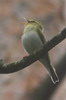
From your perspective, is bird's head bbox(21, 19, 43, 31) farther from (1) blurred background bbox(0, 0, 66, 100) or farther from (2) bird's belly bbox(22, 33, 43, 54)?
(1) blurred background bbox(0, 0, 66, 100)

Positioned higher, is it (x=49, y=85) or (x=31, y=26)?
(x=31, y=26)

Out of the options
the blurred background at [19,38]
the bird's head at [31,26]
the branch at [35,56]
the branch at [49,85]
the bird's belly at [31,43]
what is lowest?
the blurred background at [19,38]

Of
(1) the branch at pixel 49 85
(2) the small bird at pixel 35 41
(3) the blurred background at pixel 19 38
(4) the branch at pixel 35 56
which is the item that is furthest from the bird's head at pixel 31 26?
(3) the blurred background at pixel 19 38

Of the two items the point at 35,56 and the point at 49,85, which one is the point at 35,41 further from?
the point at 49,85

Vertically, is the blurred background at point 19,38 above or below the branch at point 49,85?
below

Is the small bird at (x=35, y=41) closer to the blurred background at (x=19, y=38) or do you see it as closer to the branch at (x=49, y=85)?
the branch at (x=49, y=85)

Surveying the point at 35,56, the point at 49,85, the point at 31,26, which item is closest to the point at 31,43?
the point at 31,26

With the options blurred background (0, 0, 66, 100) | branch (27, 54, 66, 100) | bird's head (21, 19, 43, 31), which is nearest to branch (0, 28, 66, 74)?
bird's head (21, 19, 43, 31)
